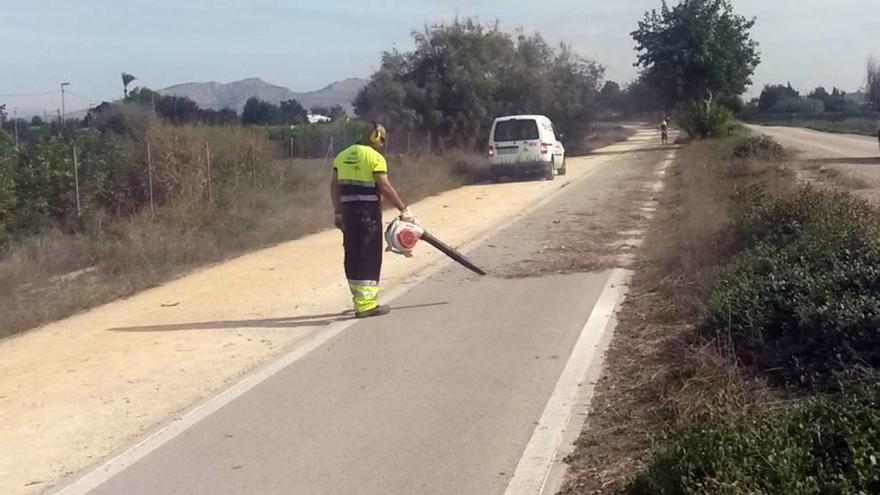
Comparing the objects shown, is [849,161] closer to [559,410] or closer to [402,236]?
[402,236]

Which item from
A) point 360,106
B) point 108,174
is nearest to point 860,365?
point 108,174

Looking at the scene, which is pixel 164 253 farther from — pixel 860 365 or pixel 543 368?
pixel 860 365

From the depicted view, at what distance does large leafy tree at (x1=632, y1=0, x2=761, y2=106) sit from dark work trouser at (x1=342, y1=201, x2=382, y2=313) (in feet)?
149

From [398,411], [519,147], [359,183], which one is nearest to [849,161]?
[519,147]

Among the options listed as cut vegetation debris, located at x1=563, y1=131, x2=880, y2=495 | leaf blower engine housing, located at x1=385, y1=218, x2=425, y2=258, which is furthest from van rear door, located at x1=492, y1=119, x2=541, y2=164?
leaf blower engine housing, located at x1=385, y1=218, x2=425, y2=258

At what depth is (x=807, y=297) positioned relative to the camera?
24.6 feet

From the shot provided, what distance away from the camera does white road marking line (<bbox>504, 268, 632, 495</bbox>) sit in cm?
603

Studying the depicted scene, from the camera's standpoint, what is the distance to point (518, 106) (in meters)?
43.0

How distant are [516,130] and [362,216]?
21.3 meters

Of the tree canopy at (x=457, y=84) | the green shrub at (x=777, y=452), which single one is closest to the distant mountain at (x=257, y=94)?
the tree canopy at (x=457, y=84)

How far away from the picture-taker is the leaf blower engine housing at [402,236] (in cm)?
1142

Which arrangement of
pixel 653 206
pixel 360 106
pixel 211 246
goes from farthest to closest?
pixel 360 106 → pixel 653 206 → pixel 211 246

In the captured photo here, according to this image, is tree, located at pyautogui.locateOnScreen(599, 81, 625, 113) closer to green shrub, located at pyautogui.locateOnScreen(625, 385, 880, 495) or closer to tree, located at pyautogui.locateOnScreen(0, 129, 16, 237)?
tree, located at pyautogui.locateOnScreen(0, 129, 16, 237)

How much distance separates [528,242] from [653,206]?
622cm
